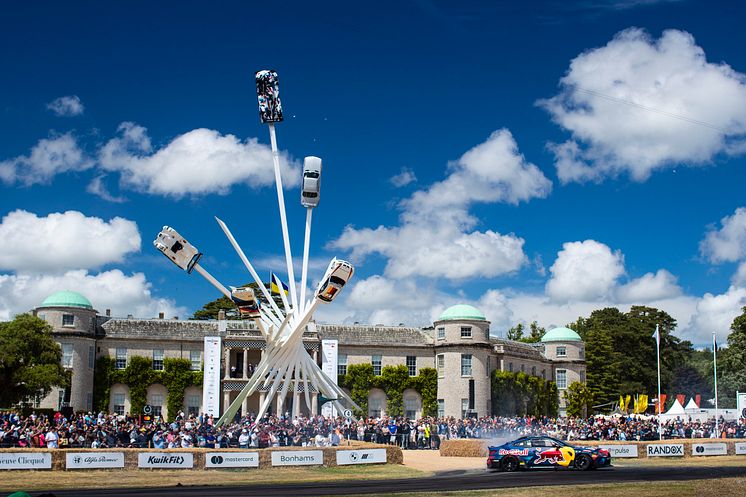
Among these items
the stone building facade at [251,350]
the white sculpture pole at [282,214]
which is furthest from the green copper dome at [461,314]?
the white sculpture pole at [282,214]

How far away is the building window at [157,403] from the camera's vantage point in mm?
71188

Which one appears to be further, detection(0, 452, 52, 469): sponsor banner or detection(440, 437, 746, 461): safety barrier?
detection(440, 437, 746, 461): safety barrier

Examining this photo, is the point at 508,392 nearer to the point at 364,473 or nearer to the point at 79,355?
the point at 79,355

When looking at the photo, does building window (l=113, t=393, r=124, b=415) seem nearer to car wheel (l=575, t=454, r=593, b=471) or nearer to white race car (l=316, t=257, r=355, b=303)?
white race car (l=316, t=257, r=355, b=303)

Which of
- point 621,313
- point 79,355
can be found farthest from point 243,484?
point 621,313

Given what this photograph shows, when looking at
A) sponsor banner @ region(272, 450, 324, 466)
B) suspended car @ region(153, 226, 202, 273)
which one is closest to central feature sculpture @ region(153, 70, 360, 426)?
suspended car @ region(153, 226, 202, 273)

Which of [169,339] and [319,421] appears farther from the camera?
[169,339]

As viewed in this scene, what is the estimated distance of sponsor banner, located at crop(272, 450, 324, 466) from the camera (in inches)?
1332

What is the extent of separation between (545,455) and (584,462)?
1486 mm

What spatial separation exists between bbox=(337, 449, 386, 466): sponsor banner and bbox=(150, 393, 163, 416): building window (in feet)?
130

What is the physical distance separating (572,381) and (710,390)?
145 feet

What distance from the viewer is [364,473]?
32.6m

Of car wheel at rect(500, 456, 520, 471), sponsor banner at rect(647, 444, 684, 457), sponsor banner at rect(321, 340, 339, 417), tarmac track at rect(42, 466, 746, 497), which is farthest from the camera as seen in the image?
sponsor banner at rect(321, 340, 339, 417)

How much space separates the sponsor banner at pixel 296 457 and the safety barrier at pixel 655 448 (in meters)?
11.2
